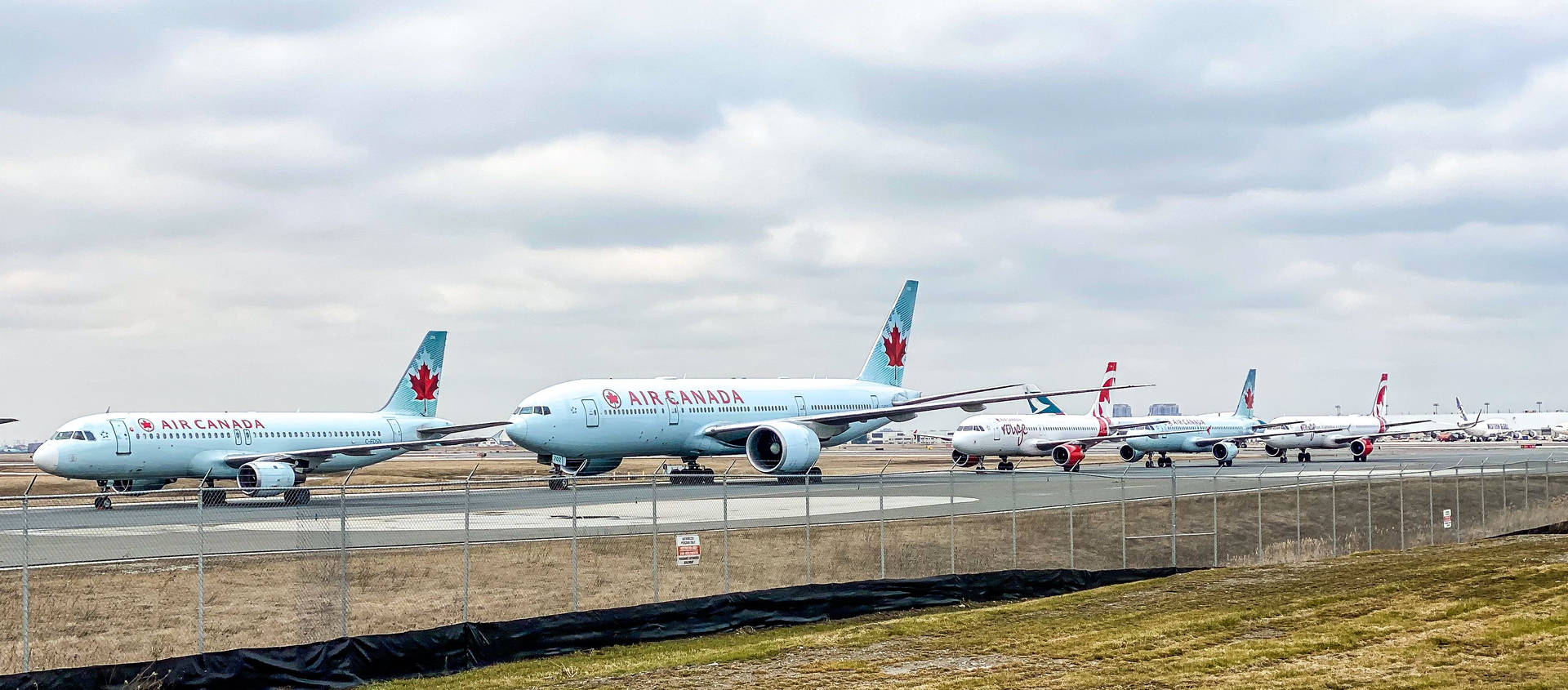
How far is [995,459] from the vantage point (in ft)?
302

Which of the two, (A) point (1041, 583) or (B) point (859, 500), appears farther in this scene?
(B) point (859, 500)

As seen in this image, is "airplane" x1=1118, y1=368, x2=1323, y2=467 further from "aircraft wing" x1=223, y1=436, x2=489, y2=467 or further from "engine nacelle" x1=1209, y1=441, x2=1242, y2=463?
"aircraft wing" x1=223, y1=436, x2=489, y2=467

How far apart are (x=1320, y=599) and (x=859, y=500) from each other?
21.0 m

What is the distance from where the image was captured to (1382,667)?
14.8m

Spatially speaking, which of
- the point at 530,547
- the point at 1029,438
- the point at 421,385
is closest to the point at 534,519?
the point at 530,547

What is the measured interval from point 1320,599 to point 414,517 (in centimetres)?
2174

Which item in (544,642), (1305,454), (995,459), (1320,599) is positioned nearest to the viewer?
(544,642)

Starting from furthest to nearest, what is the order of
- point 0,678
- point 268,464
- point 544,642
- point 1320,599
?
point 268,464
point 1320,599
point 544,642
point 0,678

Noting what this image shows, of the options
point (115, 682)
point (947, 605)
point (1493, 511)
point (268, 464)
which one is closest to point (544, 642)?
point (115, 682)

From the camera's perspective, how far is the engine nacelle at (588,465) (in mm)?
46819

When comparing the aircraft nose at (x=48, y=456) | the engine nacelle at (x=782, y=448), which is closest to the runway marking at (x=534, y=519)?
the engine nacelle at (x=782, y=448)

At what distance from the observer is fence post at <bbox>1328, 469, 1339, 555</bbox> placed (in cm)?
3108

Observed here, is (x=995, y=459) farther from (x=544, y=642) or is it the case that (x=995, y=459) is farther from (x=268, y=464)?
(x=544, y=642)

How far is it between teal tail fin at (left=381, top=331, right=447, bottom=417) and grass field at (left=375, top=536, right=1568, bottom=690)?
40.8m
